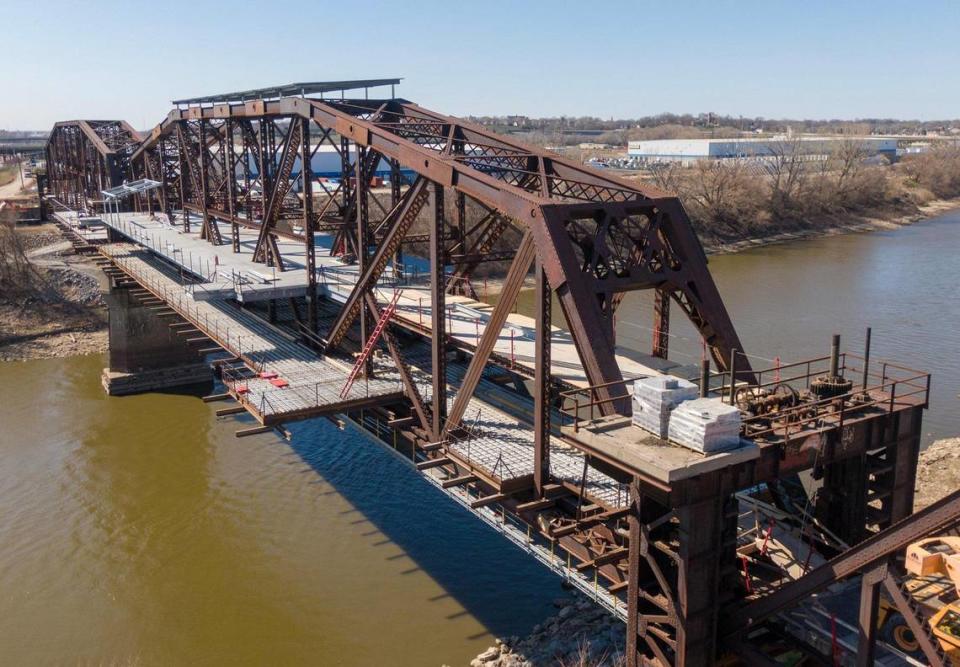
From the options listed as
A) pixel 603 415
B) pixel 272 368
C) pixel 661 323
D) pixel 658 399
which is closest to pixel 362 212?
pixel 272 368

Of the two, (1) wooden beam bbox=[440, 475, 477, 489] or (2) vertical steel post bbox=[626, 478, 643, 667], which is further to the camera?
(1) wooden beam bbox=[440, 475, 477, 489]

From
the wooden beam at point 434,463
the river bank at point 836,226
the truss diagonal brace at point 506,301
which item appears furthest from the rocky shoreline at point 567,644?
the river bank at point 836,226

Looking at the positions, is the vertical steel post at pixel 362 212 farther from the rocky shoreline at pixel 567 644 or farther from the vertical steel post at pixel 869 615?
the vertical steel post at pixel 869 615

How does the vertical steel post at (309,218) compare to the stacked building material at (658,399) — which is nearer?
the stacked building material at (658,399)

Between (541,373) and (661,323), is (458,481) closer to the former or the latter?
(541,373)

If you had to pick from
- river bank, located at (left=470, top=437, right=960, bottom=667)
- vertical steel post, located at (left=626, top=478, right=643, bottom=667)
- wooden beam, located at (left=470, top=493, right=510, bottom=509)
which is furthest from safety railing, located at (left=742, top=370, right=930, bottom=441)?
river bank, located at (left=470, top=437, right=960, bottom=667)

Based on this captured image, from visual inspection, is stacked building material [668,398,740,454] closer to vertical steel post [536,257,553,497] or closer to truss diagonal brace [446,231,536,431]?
vertical steel post [536,257,553,497]
